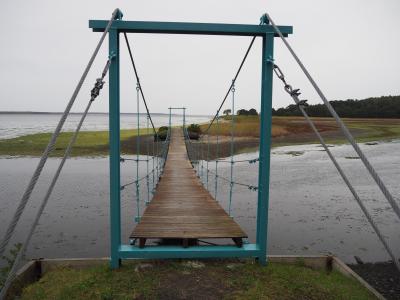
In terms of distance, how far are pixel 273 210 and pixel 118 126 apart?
6.85m

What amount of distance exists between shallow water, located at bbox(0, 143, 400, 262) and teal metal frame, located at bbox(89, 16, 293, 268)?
3201mm

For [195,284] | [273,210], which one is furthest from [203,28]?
[273,210]

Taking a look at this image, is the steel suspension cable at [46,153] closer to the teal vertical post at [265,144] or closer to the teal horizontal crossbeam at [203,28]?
the teal horizontal crossbeam at [203,28]

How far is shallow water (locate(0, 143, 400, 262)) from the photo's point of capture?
679cm

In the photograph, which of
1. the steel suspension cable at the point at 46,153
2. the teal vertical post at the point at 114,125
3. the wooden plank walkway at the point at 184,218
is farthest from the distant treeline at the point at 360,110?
the steel suspension cable at the point at 46,153

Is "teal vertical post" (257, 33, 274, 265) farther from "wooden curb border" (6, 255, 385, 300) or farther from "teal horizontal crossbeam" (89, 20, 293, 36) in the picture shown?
"wooden curb border" (6, 255, 385, 300)

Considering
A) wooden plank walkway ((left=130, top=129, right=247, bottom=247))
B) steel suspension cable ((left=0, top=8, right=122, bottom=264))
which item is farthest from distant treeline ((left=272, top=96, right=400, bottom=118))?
steel suspension cable ((left=0, top=8, right=122, bottom=264))

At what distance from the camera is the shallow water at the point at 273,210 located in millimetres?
6789

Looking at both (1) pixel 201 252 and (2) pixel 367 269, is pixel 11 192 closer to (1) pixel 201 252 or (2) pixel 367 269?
(1) pixel 201 252

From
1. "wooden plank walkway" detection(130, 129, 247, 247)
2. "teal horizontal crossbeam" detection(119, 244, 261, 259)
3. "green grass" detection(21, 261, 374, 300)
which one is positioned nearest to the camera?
"green grass" detection(21, 261, 374, 300)

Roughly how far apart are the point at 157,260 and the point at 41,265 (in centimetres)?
156

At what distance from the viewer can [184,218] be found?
446cm

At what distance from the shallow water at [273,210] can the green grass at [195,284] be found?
10.1 ft

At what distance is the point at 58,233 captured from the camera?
24.4ft
